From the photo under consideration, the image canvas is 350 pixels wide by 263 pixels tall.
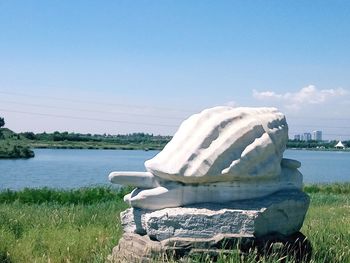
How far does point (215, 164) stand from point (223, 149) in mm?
194

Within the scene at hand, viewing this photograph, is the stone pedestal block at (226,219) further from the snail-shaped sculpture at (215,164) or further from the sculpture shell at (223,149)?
the sculpture shell at (223,149)

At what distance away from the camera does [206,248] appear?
562cm

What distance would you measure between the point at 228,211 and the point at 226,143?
712mm

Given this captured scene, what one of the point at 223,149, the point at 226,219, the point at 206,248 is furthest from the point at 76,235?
the point at 223,149

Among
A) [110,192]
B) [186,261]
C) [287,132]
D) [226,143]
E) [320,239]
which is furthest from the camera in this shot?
[110,192]

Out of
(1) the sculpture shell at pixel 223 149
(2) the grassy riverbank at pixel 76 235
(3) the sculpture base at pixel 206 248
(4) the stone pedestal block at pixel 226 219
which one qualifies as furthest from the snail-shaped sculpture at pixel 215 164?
(2) the grassy riverbank at pixel 76 235

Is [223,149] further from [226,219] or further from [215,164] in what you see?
[226,219]

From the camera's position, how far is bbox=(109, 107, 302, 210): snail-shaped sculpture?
19.2 ft

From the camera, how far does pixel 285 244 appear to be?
5.95 meters

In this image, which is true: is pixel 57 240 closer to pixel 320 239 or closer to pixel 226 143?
pixel 226 143

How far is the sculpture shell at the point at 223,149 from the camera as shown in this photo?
19.1 feet

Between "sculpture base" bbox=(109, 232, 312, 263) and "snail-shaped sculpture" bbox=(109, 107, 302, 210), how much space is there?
457 millimetres

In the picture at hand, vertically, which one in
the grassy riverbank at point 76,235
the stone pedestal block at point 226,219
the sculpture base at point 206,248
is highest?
the stone pedestal block at point 226,219

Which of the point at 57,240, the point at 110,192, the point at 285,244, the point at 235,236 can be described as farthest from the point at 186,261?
the point at 110,192
